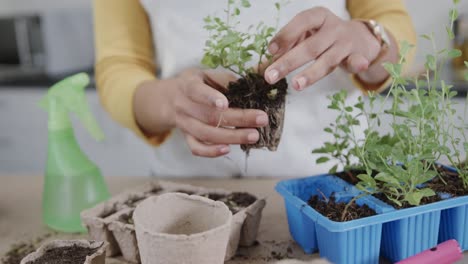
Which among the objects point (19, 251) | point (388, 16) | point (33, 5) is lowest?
point (19, 251)

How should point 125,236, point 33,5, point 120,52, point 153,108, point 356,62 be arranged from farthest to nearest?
point 33,5, point 120,52, point 153,108, point 356,62, point 125,236

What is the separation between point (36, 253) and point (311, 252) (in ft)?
1.25

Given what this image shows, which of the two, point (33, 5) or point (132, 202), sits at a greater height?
point (33, 5)

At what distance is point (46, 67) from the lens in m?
2.62

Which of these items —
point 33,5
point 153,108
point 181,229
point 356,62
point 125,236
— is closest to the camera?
point 181,229

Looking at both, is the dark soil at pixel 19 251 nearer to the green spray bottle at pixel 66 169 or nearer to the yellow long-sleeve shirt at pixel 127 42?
the green spray bottle at pixel 66 169

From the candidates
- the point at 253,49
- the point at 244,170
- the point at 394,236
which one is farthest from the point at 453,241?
the point at 244,170

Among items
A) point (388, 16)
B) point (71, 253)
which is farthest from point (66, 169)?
point (388, 16)

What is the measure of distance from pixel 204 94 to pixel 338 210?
0.83 feet

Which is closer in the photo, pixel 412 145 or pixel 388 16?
pixel 412 145

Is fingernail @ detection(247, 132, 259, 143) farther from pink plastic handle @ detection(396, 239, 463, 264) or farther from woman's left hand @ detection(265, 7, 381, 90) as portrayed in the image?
pink plastic handle @ detection(396, 239, 463, 264)

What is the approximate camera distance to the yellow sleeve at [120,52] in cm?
108

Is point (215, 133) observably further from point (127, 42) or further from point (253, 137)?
point (127, 42)

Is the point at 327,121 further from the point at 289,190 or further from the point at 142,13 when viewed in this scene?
the point at 142,13
